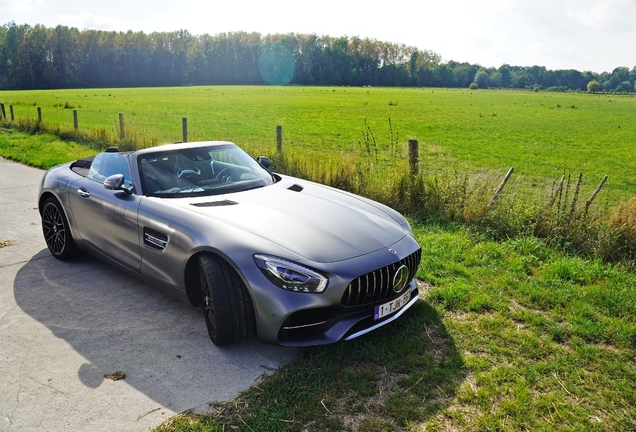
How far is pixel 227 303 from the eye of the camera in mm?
3420

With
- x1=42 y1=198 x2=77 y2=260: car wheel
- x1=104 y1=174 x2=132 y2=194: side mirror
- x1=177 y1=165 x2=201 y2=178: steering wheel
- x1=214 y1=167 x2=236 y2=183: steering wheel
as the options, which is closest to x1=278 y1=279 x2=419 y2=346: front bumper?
x1=214 y1=167 x2=236 y2=183: steering wheel

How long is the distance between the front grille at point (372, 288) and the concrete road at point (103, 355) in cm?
68

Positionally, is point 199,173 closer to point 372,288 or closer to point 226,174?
point 226,174

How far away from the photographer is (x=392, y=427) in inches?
111

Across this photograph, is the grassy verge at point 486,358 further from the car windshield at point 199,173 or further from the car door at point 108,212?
the car door at point 108,212

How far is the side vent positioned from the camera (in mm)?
Result: 3928

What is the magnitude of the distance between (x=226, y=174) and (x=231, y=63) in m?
134

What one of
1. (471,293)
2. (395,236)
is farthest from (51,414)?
(471,293)

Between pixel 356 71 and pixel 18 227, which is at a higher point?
pixel 356 71

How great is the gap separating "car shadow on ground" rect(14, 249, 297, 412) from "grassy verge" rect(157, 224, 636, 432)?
0.24 metres

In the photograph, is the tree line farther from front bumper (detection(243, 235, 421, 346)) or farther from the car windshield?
front bumper (detection(243, 235, 421, 346))

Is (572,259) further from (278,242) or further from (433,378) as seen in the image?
(278,242)

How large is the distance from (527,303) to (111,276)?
409cm

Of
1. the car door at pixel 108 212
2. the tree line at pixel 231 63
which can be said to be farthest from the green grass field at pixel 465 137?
the tree line at pixel 231 63
